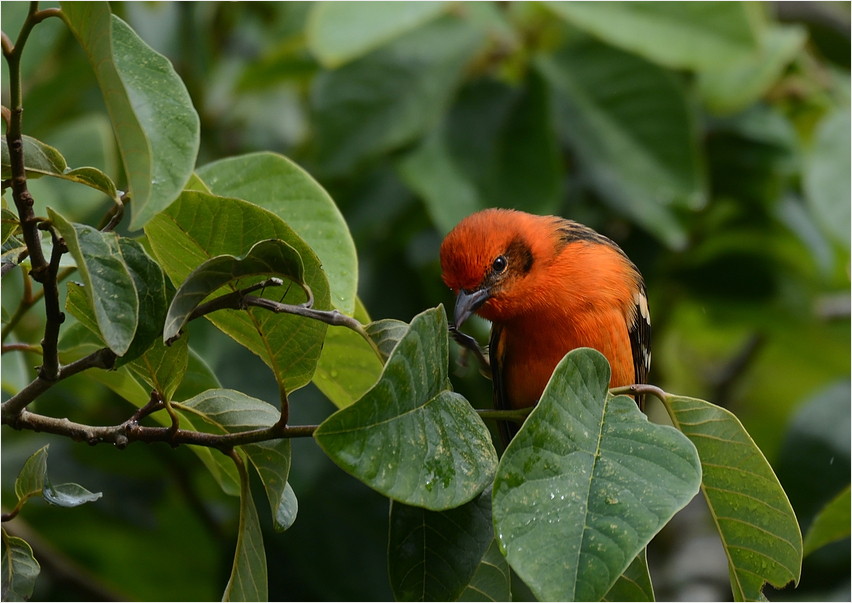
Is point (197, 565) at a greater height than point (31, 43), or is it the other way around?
point (31, 43)

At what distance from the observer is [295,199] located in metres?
1.57

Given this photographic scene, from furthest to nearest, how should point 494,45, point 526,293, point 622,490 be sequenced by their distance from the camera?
point 494,45 → point 526,293 → point 622,490

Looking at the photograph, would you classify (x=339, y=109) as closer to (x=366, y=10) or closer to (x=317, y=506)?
(x=366, y=10)

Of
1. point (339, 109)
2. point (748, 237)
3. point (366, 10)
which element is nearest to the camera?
point (366, 10)

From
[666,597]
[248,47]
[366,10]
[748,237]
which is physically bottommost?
[666,597]

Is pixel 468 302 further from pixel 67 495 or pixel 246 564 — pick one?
pixel 67 495

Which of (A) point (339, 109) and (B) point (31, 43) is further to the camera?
(A) point (339, 109)

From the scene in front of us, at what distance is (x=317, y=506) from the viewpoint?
11.5 ft

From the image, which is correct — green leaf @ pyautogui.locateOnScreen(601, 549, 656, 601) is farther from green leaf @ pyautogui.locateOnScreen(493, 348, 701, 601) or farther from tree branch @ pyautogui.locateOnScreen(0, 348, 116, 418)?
tree branch @ pyautogui.locateOnScreen(0, 348, 116, 418)

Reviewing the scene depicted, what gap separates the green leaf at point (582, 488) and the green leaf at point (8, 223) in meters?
0.77

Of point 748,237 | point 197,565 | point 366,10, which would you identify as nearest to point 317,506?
point 197,565

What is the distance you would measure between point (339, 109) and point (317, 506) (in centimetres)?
164

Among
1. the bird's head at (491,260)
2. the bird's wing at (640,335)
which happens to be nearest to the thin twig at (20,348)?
the bird's head at (491,260)

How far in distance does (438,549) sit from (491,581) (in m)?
0.19
